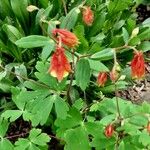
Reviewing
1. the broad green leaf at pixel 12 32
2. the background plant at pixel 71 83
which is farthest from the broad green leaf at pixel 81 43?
the broad green leaf at pixel 12 32

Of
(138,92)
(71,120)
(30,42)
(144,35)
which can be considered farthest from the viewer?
(138,92)

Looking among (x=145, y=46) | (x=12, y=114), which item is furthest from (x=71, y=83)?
(x=145, y=46)

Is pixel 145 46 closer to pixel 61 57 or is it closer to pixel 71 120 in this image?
pixel 71 120

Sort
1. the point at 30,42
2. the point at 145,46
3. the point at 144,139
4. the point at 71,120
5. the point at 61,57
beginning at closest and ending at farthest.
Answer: the point at 61,57
the point at 30,42
the point at 144,139
the point at 71,120
the point at 145,46

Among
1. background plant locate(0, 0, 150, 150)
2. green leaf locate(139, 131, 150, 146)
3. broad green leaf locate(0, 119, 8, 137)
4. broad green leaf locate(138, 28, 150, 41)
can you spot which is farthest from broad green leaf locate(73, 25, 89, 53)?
broad green leaf locate(138, 28, 150, 41)

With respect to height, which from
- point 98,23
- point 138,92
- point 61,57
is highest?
point 61,57

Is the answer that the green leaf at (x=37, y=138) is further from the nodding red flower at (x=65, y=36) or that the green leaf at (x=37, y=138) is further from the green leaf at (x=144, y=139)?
the nodding red flower at (x=65, y=36)

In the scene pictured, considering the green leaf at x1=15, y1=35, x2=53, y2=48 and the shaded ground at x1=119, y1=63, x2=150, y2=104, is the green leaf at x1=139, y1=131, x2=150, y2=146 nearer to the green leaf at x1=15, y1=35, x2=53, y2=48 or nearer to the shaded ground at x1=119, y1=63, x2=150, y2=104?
the green leaf at x1=15, y1=35, x2=53, y2=48
